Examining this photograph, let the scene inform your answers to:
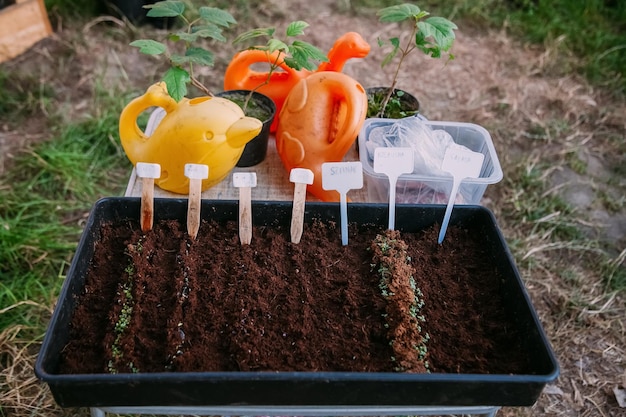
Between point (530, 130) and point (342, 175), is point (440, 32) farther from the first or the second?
point (530, 130)

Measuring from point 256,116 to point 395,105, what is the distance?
0.34 m

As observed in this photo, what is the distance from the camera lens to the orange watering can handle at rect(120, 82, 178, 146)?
1154 mm

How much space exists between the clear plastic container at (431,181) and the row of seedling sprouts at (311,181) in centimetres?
5

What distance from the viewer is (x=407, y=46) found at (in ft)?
4.09

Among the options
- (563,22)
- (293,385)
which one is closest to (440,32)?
(293,385)

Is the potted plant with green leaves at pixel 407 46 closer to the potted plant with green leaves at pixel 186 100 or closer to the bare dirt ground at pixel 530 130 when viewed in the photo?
the bare dirt ground at pixel 530 130

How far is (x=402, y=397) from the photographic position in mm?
799

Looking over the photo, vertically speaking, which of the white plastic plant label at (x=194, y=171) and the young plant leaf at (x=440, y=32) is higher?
the young plant leaf at (x=440, y=32)

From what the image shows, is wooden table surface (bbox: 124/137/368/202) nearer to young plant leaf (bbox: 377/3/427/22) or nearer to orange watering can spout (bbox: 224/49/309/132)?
orange watering can spout (bbox: 224/49/309/132)

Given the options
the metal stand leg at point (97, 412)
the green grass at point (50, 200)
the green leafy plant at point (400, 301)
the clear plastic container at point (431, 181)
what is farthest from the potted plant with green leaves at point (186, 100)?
the green grass at point (50, 200)

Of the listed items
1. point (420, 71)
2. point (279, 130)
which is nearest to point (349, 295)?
point (279, 130)

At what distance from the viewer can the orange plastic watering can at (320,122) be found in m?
1.17

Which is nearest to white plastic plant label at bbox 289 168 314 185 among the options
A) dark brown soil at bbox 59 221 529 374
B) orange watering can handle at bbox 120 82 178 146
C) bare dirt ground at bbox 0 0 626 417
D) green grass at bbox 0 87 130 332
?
dark brown soil at bbox 59 221 529 374

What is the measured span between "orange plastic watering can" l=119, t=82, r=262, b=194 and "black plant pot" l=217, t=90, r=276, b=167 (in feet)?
0.32
